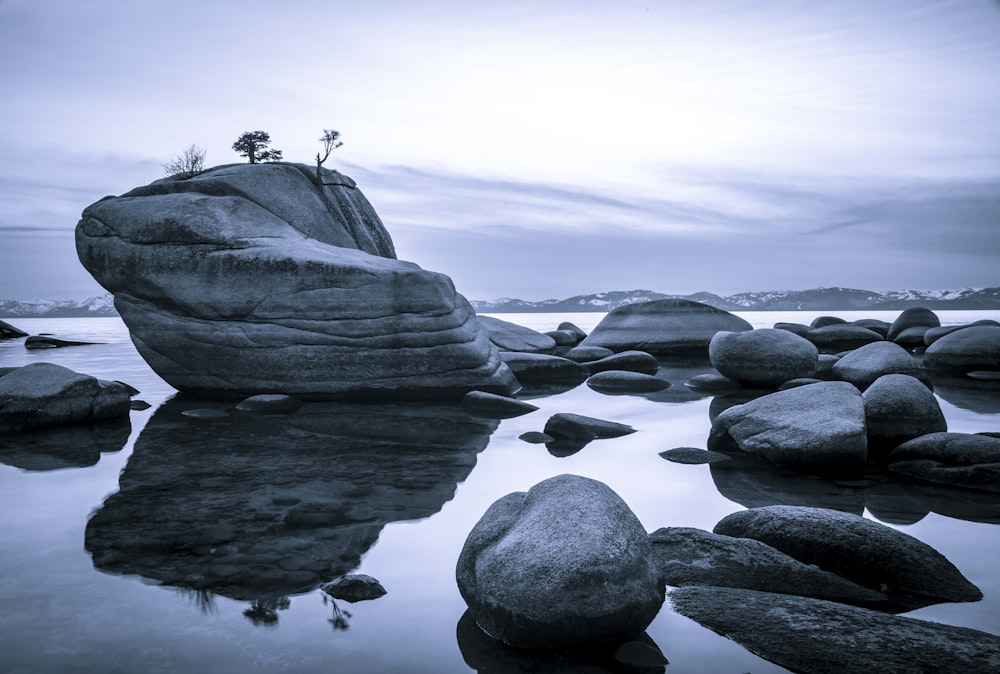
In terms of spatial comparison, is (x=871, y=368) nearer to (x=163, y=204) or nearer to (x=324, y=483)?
(x=324, y=483)

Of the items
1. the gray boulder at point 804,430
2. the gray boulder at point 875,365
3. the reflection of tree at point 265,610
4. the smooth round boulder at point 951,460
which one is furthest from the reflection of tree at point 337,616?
the gray boulder at point 875,365

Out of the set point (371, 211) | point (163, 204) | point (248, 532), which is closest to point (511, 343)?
point (371, 211)

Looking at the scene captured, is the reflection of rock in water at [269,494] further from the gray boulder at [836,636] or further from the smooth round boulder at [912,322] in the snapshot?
the smooth round boulder at [912,322]

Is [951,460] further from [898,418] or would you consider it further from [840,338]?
[840,338]

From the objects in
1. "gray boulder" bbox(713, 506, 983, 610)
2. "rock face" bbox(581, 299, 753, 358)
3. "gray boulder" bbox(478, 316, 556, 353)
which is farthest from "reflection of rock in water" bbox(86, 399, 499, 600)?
"rock face" bbox(581, 299, 753, 358)

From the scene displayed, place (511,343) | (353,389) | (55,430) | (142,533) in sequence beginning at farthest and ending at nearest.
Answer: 1. (511,343)
2. (353,389)
3. (55,430)
4. (142,533)

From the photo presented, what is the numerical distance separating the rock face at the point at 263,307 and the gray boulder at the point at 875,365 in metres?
6.24

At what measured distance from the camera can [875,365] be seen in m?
11.9

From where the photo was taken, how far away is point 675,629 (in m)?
3.26

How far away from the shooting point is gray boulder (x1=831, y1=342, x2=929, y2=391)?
1167cm

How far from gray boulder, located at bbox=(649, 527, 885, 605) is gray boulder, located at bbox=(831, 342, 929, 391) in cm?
905

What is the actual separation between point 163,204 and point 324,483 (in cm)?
722

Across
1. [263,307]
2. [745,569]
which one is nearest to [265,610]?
[745,569]

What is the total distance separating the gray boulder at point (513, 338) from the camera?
18.7 meters
